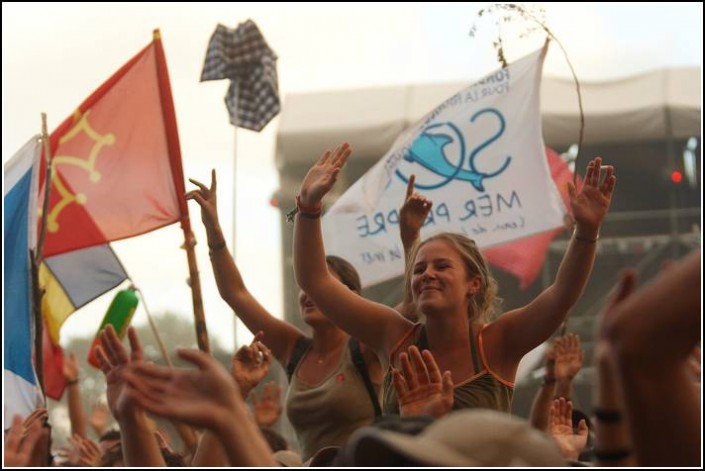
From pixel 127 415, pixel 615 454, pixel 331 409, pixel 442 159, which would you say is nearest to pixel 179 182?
pixel 442 159

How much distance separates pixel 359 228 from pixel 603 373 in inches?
254

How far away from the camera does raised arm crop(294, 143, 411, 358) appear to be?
439 centimetres

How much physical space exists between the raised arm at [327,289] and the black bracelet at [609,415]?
2.03m

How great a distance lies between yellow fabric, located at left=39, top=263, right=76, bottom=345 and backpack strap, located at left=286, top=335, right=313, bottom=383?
11.6 ft

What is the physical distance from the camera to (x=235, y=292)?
5289 mm

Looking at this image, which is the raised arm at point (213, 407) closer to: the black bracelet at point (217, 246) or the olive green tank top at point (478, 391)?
the olive green tank top at point (478, 391)

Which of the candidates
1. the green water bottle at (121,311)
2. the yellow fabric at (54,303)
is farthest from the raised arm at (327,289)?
the yellow fabric at (54,303)

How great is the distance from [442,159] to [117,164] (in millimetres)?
1854

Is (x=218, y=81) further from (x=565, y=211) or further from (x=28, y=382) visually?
(x=28, y=382)

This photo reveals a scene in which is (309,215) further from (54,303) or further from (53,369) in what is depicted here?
(54,303)

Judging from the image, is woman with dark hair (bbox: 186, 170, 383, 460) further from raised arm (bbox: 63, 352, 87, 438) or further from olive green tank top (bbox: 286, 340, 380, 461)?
raised arm (bbox: 63, 352, 87, 438)

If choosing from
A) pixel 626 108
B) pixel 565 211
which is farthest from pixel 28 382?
pixel 626 108

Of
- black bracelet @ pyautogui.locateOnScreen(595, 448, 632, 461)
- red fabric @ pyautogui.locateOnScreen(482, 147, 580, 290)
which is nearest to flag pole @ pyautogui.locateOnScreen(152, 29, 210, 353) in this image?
red fabric @ pyautogui.locateOnScreen(482, 147, 580, 290)

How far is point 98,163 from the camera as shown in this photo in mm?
8445
